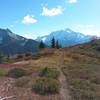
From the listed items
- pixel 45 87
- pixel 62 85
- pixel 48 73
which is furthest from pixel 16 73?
pixel 45 87

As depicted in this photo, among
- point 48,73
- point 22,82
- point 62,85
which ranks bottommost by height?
point 62,85

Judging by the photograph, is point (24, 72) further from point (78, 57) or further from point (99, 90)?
point (78, 57)

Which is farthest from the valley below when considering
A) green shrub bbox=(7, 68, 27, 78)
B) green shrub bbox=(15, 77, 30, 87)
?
green shrub bbox=(7, 68, 27, 78)

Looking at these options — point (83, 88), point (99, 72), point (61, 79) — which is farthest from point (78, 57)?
point (83, 88)

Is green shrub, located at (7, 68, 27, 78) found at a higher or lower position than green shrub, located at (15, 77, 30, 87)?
higher

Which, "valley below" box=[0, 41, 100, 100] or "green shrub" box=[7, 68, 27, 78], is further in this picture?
"green shrub" box=[7, 68, 27, 78]

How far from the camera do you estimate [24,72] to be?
28.7 m

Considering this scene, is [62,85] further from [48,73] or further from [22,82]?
[22,82]

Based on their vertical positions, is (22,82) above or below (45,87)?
above

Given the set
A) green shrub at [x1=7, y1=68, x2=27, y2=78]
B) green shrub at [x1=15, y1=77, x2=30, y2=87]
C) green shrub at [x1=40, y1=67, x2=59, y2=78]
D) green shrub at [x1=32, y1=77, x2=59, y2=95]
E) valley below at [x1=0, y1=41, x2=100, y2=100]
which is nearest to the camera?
valley below at [x1=0, y1=41, x2=100, y2=100]

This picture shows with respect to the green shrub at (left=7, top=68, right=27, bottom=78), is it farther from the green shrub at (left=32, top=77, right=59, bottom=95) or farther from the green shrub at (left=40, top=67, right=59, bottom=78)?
the green shrub at (left=32, top=77, right=59, bottom=95)

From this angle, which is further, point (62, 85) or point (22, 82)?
point (62, 85)

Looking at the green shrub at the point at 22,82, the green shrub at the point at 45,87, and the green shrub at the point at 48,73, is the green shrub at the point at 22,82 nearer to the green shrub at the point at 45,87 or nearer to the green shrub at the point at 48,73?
the green shrub at the point at 45,87

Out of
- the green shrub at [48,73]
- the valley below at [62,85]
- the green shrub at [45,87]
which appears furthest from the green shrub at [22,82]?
the green shrub at [48,73]
